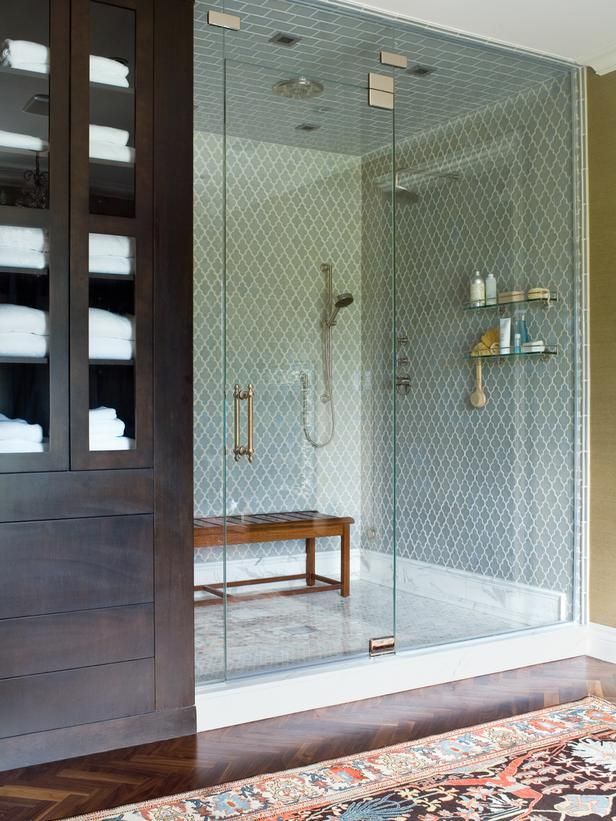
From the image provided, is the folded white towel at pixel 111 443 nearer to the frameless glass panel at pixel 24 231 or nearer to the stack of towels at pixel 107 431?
the stack of towels at pixel 107 431

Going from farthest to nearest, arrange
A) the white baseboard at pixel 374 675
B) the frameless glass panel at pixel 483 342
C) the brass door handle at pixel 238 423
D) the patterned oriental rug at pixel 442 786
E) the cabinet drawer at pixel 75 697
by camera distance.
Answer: the frameless glass panel at pixel 483 342
the brass door handle at pixel 238 423
the white baseboard at pixel 374 675
the cabinet drawer at pixel 75 697
the patterned oriental rug at pixel 442 786

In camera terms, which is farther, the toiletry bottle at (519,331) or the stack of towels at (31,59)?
the toiletry bottle at (519,331)

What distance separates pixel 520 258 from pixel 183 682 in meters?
2.60

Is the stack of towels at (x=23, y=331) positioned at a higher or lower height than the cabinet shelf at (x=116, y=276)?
lower

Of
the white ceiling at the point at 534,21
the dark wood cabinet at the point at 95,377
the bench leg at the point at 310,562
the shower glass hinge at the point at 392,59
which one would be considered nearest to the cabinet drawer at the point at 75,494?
the dark wood cabinet at the point at 95,377

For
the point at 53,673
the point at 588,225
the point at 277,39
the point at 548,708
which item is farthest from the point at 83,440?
the point at 588,225

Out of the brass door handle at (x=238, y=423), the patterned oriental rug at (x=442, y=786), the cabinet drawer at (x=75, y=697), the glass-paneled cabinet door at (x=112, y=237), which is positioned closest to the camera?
the patterned oriental rug at (x=442, y=786)

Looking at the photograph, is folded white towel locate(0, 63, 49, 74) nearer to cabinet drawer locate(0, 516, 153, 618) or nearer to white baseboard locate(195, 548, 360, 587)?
cabinet drawer locate(0, 516, 153, 618)

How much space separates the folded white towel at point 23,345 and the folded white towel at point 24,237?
0.30m

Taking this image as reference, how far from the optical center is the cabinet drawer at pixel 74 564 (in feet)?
9.37

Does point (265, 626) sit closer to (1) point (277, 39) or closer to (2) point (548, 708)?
(2) point (548, 708)

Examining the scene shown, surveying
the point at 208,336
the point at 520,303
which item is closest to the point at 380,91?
the point at 520,303

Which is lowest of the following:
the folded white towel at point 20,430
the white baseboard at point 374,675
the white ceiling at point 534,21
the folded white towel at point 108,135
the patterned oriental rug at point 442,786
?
the patterned oriental rug at point 442,786

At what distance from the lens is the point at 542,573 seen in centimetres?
435
